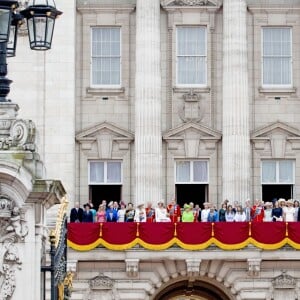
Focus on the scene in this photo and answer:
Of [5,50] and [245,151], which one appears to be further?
[245,151]

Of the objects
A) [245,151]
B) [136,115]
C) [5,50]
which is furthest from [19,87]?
[5,50]

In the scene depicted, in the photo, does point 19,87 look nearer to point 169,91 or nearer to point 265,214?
point 169,91

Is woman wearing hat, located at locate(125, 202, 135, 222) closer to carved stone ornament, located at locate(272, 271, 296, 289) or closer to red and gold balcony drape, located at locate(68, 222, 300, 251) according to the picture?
red and gold balcony drape, located at locate(68, 222, 300, 251)

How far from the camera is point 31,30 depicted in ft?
79.3

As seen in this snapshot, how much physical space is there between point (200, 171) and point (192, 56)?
479cm

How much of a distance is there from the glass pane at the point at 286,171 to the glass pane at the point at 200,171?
3.14 m

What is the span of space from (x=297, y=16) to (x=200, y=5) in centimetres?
408

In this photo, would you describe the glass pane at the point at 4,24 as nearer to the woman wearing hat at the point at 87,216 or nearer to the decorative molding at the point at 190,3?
the woman wearing hat at the point at 87,216

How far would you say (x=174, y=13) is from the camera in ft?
245

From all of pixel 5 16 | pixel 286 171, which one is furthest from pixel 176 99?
pixel 5 16

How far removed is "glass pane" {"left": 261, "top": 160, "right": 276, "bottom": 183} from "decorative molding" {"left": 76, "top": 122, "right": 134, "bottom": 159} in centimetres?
564

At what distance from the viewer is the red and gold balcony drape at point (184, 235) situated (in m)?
65.6

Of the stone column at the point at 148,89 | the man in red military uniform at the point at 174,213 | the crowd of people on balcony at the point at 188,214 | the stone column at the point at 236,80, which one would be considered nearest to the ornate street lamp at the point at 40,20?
the crowd of people on balcony at the point at 188,214

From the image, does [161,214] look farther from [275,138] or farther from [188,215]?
[275,138]
